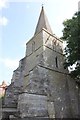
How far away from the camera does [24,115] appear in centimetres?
1358

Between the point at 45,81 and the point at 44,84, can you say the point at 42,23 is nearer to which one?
the point at 45,81

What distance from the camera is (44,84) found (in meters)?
16.4

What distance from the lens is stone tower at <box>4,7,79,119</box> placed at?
1452cm

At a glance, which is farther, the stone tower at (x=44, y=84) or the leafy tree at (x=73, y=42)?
the leafy tree at (x=73, y=42)

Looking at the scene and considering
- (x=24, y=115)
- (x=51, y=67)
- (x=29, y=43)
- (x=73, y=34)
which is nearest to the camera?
(x=24, y=115)

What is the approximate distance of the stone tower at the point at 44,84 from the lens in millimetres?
14524

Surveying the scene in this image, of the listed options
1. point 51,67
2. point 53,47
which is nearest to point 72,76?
point 51,67

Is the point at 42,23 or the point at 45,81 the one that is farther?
the point at 42,23

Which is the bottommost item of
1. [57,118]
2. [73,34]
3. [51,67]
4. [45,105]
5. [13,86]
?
[57,118]

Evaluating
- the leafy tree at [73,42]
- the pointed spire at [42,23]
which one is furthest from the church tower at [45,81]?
the leafy tree at [73,42]

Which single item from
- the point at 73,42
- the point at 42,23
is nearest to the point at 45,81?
the point at 73,42

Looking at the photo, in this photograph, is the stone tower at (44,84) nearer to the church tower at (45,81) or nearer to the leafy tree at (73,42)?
the church tower at (45,81)

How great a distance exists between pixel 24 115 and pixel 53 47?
10.7 metres

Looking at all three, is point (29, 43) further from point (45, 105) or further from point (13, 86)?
point (45, 105)
